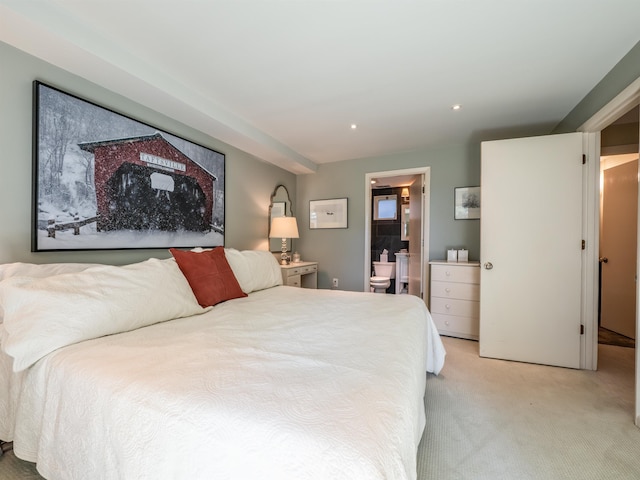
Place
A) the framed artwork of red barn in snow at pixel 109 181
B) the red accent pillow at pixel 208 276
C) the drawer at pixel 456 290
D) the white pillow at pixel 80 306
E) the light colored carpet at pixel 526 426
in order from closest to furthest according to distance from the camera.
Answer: the white pillow at pixel 80 306 < the light colored carpet at pixel 526 426 < the framed artwork of red barn in snow at pixel 109 181 < the red accent pillow at pixel 208 276 < the drawer at pixel 456 290

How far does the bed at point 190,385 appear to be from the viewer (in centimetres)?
69

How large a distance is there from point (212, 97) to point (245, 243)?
1608 mm

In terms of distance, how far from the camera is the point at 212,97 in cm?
239

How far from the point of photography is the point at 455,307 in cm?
327

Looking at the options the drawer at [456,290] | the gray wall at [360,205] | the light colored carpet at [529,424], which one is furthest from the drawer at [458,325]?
the gray wall at [360,205]

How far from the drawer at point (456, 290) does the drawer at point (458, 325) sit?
0.24 metres

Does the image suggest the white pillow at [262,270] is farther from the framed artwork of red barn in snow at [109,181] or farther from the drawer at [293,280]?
the drawer at [293,280]

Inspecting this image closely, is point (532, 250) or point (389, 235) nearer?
point (532, 250)

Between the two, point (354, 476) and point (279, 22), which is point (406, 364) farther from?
point (279, 22)

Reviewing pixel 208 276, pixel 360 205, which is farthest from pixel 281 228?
pixel 208 276

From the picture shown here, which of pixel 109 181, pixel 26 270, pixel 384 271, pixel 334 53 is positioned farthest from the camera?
pixel 384 271

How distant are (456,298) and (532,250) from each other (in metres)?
0.97

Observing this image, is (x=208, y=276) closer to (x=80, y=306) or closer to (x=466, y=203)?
(x=80, y=306)

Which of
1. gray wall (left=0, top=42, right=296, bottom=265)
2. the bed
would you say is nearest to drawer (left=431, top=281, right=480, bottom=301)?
the bed
